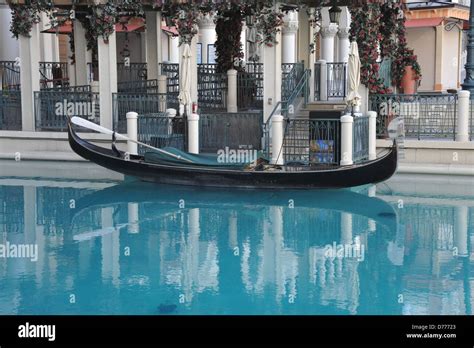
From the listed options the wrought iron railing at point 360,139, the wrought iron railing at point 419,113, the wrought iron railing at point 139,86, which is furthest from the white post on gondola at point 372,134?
the wrought iron railing at point 139,86

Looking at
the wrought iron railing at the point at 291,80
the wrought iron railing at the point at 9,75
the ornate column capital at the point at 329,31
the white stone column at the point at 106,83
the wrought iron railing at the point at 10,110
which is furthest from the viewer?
the ornate column capital at the point at 329,31

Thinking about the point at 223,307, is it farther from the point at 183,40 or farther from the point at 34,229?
the point at 183,40

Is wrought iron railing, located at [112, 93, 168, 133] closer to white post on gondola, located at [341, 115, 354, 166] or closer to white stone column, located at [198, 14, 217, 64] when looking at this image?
white post on gondola, located at [341, 115, 354, 166]

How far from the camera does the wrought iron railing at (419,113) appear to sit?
1582 centimetres

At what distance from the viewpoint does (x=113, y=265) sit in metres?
9.48

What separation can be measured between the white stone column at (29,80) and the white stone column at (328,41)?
10266 mm

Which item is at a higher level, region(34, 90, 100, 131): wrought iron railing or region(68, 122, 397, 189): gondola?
region(34, 90, 100, 131): wrought iron railing

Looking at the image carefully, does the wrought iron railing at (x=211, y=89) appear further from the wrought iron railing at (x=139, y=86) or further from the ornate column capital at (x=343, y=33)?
the ornate column capital at (x=343, y=33)

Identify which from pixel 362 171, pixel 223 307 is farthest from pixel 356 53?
pixel 223 307

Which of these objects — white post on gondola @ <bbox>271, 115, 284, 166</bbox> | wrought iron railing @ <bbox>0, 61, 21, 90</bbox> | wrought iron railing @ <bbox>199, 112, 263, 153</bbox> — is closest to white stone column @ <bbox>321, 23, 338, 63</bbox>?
wrought iron railing @ <bbox>199, 112, 263, 153</bbox>

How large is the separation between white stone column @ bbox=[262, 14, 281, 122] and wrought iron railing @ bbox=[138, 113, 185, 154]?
1847 millimetres

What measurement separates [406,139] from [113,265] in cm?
839

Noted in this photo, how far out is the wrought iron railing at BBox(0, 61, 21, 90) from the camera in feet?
72.8

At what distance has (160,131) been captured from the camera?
16.3 m
